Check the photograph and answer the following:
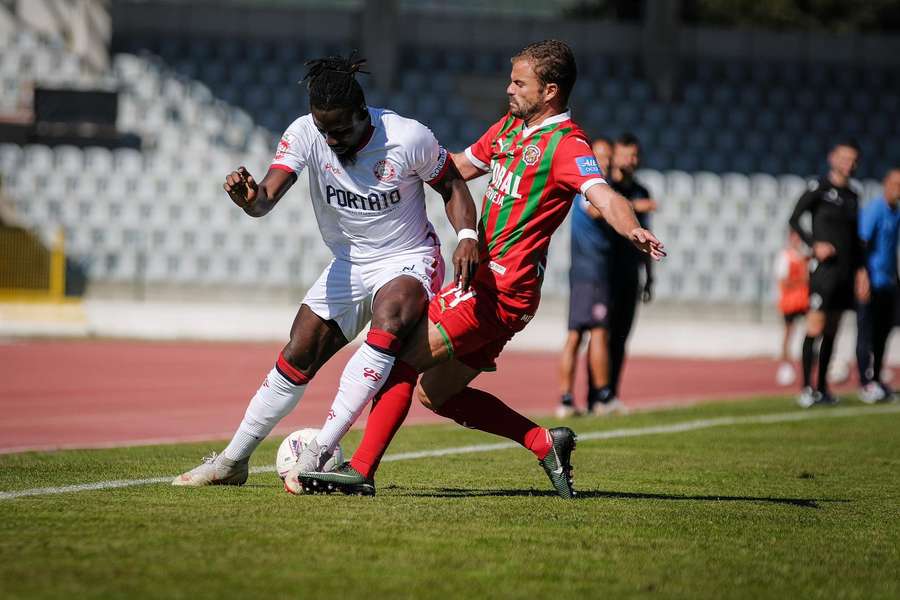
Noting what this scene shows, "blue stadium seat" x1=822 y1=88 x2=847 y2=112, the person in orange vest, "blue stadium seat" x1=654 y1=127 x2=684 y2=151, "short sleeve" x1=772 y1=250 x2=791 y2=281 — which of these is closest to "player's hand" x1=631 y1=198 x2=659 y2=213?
the person in orange vest

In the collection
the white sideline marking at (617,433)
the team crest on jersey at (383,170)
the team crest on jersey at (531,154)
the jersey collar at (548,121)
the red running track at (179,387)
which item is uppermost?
the jersey collar at (548,121)

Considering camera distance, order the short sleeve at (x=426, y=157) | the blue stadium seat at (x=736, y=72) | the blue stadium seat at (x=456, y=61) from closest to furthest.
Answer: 1. the short sleeve at (x=426, y=157)
2. the blue stadium seat at (x=456, y=61)
3. the blue stadium seat at (x=736, y=72)

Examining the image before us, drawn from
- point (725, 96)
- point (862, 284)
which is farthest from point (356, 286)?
point (725, 96)

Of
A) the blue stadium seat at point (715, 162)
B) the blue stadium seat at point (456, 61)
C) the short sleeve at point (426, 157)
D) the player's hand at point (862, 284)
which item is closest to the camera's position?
the short sleeve at point (426, 157)

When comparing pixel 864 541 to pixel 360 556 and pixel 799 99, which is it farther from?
pixel 799 99

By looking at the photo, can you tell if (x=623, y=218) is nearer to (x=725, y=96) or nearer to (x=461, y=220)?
(x=461, y=220)

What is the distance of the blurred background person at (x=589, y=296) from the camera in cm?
1191

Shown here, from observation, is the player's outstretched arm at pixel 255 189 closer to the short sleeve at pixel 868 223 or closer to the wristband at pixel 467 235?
the wristband at pixel 467 235

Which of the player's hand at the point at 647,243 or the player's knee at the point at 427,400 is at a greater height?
the player's hand at the point at 647,243

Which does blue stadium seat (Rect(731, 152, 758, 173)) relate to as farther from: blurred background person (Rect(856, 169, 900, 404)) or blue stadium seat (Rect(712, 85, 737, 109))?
blurred background person (Rect(856, 169, 900, 404))

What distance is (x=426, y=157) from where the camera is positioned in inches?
260

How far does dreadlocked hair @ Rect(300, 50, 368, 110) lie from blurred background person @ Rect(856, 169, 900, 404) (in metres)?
8.91

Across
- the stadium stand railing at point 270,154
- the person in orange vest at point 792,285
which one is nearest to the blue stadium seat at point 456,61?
the stadium stand railing at point 270,154

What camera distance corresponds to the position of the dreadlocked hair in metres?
6.26
